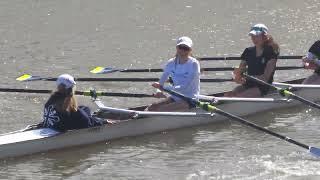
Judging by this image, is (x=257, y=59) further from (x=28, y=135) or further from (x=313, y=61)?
(x=28, y=135)

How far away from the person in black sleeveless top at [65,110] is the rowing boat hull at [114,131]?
0.14 m

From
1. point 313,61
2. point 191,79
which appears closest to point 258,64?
point 313,61

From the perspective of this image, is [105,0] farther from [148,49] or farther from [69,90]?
[69,90]

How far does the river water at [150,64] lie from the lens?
11.3m

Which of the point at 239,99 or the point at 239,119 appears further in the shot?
the point at 239,99

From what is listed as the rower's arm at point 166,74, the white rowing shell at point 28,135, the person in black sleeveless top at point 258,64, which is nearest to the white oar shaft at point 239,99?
the person in black sleeveless top at point 258,64

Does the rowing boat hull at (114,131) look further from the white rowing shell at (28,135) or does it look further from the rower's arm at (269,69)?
the rower's arm at (269,69)

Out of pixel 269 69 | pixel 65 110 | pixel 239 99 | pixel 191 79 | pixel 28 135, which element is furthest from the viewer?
pixel 269 69

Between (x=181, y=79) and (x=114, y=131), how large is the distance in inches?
59.4

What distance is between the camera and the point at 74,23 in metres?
22.9

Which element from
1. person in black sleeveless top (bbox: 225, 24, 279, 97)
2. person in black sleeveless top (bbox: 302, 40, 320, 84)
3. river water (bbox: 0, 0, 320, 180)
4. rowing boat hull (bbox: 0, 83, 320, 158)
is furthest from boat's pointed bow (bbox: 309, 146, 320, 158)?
person in black sleeveless top (bbox: 302, 40, 320, 84)

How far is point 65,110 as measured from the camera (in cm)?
1141

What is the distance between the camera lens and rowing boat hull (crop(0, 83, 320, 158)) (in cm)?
1144

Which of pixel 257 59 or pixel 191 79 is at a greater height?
pixel 257 59
